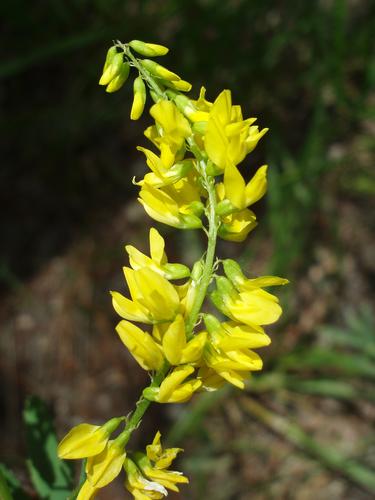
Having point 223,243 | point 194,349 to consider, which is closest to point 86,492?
point 194,349

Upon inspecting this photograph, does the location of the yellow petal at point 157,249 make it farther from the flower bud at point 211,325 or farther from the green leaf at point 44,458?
the green leaf at point 44,458

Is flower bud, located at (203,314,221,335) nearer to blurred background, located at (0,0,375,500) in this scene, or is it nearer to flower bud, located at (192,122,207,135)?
flower bud, located at (192,122,207,135)

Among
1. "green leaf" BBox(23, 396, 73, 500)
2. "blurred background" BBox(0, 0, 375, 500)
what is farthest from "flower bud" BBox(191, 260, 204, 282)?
"blurred background" BBox(0, 0, 375, 500)

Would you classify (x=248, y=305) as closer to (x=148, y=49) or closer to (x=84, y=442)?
(x=84, y=442)

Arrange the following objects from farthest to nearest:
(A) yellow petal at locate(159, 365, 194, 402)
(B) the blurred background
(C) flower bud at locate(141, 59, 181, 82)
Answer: (B) the blurred background, (C) flower bud at locate(141, 59, 181, 82), (A) yellow petal at locate(159, 365, 194, 402)

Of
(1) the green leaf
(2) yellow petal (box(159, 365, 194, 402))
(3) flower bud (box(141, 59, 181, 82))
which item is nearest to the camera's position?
(2) yellow petal (box(159, 365, 194, 402))

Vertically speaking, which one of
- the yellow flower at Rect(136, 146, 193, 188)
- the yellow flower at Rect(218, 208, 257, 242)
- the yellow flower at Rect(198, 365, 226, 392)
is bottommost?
the yellow flower at Rect(198, 365, 226, 392)
